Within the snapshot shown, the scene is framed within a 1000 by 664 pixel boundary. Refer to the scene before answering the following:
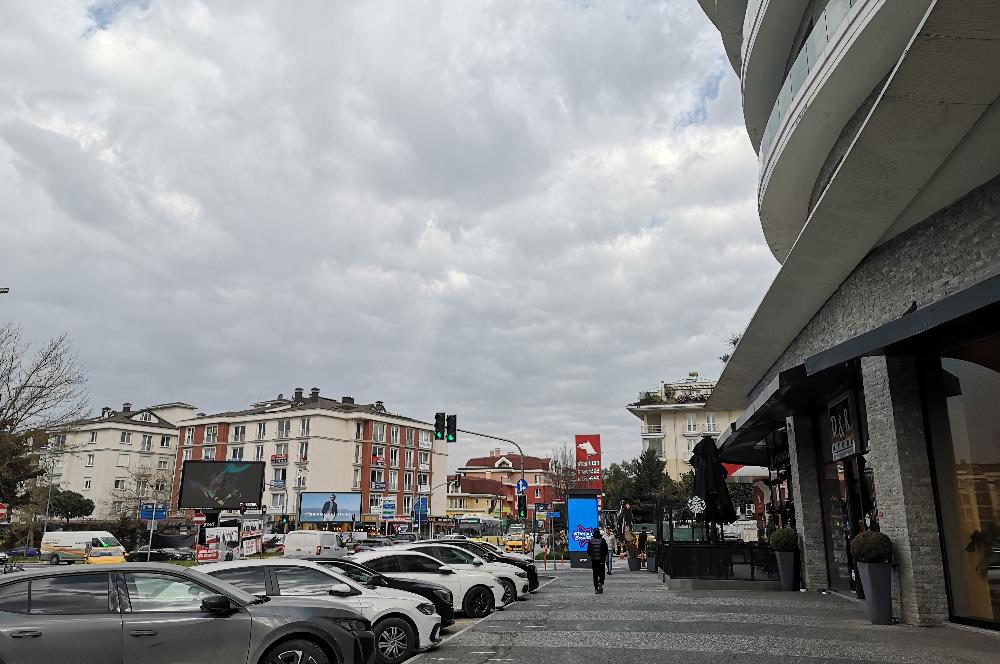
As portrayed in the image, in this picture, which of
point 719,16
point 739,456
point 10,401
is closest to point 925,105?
point 719,16

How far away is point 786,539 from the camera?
1769cm

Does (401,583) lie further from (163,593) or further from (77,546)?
(77,546)

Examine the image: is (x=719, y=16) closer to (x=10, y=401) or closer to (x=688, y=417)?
(x=10, y=401)

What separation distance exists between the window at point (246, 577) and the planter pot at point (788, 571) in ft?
44.3

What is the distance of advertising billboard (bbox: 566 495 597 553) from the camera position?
33.3 meters

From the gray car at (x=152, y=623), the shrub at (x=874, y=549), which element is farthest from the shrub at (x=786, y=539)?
the gray car at (x=152, y=623)

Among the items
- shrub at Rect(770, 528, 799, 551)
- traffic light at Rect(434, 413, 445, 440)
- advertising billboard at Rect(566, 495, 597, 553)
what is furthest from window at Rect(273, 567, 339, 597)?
advertising billboard at Rect(566, 495, 597, 553)

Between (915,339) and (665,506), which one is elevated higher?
(915,339)

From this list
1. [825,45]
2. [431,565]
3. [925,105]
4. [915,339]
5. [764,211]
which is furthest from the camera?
[764,211]

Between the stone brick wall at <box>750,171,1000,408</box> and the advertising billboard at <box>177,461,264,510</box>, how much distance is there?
3884 cm

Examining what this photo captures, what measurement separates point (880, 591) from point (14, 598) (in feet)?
38.2

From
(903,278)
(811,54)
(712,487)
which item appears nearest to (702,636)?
(903,278)

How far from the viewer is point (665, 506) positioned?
2325cm

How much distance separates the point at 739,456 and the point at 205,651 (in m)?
25.5
